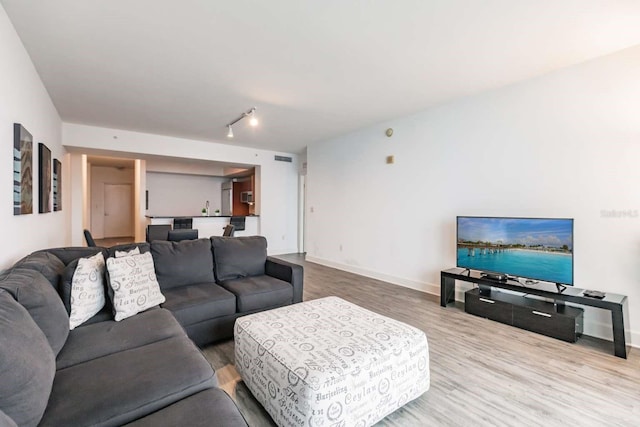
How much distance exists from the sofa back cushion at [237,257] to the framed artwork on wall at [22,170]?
156cm

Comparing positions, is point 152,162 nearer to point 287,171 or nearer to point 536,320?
point 287,171

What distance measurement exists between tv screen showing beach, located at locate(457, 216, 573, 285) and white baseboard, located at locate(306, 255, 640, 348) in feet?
1.67

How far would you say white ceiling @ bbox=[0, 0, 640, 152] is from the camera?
2123 millimetres

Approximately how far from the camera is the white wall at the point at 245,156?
203 inches

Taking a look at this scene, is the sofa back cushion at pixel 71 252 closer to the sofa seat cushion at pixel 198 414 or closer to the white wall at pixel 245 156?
the sofa seat cushion at pixel 198 414

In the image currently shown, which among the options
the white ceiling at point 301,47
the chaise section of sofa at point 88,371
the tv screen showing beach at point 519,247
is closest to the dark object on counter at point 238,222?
the white ceiling at point 301,47

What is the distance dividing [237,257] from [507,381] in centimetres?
262

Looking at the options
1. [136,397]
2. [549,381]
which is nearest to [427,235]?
[549,381]

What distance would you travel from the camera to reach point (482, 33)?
7.86 feet

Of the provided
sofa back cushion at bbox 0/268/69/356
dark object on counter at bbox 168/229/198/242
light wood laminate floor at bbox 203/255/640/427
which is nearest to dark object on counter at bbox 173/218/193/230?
dark object on counter at bbox 168/229/198/242

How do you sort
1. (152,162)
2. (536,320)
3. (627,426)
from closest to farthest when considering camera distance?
(627,426), (536,320), (152,162)

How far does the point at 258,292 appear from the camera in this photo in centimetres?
287

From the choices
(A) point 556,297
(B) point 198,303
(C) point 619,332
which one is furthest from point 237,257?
(C) point 619,332

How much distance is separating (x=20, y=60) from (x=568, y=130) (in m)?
5.09
